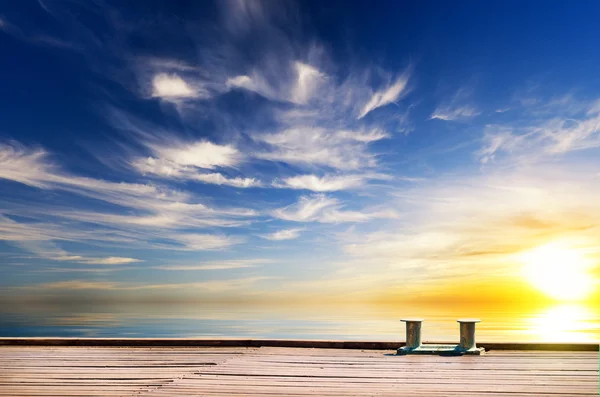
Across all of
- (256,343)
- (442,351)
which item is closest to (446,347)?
(442,351)

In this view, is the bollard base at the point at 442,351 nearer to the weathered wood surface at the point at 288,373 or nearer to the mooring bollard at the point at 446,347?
the mooring bollard at the point at 446,347

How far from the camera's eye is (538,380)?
25.1 ft

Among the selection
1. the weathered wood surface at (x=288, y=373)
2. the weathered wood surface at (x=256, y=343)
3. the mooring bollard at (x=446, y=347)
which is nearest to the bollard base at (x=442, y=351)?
the mooring bollard at (x=446, y=347)

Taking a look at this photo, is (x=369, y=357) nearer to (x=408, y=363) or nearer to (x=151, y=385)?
(x=408, y=363)

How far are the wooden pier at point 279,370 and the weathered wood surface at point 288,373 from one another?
0.04 ft

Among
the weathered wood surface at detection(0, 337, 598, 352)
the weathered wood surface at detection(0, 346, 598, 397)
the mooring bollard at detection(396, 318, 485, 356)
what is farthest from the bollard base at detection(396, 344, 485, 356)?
the weathered wood surface at detection(0, 337, 598, 352)

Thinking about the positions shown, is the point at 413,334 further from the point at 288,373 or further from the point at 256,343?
→ the point at 288,373

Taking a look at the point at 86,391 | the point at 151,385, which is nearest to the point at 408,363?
the point at 151,385

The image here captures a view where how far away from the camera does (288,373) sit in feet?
27.4

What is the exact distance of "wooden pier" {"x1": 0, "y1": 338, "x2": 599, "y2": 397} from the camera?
6.98 meters

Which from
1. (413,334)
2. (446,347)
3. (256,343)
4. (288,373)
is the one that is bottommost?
(288,373)

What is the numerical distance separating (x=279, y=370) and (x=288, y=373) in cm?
36

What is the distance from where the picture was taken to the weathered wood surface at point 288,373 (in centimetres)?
695

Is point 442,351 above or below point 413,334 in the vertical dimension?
below
